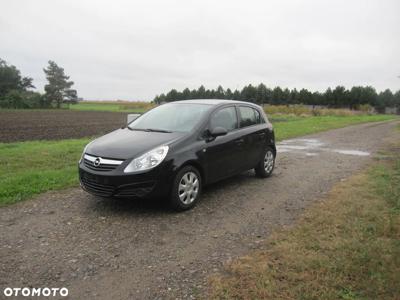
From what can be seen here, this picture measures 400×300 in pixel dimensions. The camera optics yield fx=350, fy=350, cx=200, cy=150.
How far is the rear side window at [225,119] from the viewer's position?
6117mm

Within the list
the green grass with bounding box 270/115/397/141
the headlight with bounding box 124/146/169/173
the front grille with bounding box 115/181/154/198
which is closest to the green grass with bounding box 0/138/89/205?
the front grille with bounding box 115/181/154/198

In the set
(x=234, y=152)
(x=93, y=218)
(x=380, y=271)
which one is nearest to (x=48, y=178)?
(x=93, y=218)

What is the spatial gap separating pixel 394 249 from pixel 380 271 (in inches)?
25.1

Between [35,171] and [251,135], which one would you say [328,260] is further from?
[35,171]

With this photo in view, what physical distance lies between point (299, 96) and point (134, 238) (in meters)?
83.2

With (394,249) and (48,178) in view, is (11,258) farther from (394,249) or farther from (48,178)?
(394,249)

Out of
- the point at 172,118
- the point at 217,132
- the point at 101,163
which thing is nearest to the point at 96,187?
the point at 101,163

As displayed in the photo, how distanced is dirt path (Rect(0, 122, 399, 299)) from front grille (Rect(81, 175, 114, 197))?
1.14 ft

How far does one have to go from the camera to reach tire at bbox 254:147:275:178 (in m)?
7.58

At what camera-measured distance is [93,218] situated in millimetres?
5016

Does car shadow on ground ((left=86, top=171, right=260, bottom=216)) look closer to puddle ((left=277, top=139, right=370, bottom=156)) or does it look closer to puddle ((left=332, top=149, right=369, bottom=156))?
puddle ((left=277, top=139, right=370, bottom=156))

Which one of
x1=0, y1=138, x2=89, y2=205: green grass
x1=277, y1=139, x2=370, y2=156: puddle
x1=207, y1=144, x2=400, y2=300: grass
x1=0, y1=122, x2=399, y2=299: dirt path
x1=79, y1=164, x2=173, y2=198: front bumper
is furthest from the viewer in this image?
x1=277, y1=139, x2=370, y2=156: puddle

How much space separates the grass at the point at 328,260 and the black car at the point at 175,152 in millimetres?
1625

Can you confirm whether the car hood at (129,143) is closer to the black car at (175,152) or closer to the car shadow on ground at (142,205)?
the black car at (175,152)
